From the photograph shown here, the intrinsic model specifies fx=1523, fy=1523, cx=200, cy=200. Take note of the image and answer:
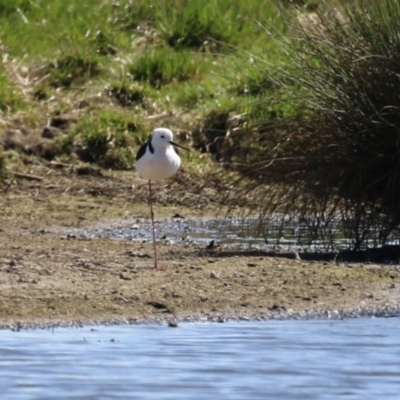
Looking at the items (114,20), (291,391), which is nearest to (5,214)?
(114,20)

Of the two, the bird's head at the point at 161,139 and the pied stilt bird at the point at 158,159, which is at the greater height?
the bird's head at the point at 161,139

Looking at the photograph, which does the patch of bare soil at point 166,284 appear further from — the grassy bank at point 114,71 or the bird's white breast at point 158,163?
the grassy bank at point 114,71

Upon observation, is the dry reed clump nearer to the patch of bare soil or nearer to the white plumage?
the patch of bare soil

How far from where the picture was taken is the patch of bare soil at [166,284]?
8234 mm

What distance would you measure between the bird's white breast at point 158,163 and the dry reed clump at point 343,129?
1.13 metres

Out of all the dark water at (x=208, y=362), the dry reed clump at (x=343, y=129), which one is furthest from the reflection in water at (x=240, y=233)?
the dark water at (x=208, y=362)

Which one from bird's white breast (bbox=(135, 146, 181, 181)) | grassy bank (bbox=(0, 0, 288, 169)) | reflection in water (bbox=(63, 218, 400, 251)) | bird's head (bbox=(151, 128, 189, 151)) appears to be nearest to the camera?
reflection in water (bbox=(63, 218, 400, 251))

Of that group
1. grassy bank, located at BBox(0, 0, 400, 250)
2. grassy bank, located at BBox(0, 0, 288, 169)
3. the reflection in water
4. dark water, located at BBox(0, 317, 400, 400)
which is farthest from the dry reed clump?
grassy bank, located at BBox(0, 0, 288, 169)

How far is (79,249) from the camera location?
1005cm

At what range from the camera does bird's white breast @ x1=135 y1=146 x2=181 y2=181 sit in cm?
1080

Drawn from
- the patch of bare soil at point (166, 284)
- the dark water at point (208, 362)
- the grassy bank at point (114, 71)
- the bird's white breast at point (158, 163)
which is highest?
the grassy bank at point (114, 71)

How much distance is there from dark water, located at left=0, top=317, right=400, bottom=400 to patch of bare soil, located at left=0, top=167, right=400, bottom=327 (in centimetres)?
25

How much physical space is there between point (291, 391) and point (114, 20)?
975 cm

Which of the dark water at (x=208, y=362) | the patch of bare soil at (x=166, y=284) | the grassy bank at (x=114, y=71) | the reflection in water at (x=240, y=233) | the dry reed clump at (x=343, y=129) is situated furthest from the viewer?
the grassy bank at (x=114, y=71)
